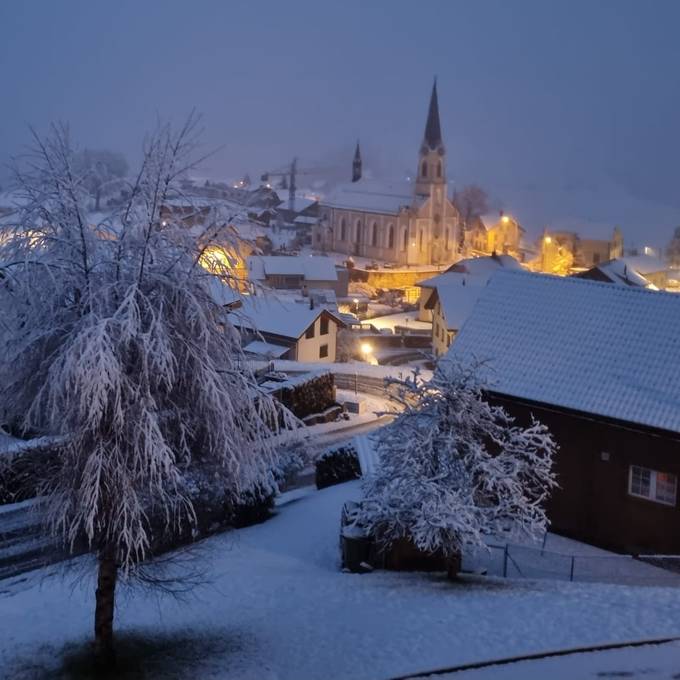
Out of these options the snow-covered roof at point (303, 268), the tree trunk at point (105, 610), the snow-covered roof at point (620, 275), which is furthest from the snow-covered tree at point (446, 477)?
the snow-covered roof at point (303, 268)

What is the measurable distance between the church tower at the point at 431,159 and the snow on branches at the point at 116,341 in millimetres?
97779

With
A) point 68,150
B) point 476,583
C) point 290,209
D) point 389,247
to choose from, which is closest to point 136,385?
point 68,150

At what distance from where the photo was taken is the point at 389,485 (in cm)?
1659

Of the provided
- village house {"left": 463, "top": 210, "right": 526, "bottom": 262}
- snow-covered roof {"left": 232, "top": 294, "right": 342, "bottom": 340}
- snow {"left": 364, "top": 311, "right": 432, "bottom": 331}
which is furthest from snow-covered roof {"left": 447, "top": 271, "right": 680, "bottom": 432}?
village house {"left": 463, "top": 210, "right": 526, "bottom": 262}

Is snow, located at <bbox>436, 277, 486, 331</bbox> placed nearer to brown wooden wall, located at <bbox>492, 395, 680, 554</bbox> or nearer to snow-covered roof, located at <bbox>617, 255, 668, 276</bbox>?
snow-covered roof, located at <bbox>617, 255, 668, 276</bbox>

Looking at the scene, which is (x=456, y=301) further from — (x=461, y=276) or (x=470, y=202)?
(x=470, y=202)

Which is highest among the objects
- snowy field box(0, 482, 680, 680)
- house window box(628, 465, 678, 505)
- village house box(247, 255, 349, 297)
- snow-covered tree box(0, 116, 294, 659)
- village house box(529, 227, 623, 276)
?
village house box(529, 227, 623, 276)

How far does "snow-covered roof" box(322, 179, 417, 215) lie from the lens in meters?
106

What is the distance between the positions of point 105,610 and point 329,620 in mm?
→ 3796

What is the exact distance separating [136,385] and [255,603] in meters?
5.84

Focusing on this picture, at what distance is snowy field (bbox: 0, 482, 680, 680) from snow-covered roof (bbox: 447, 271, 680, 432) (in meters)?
4.89

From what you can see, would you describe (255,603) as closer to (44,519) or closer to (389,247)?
(44,519)

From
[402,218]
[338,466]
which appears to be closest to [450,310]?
[338,466]

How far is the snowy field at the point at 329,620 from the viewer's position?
12633 millimetres
